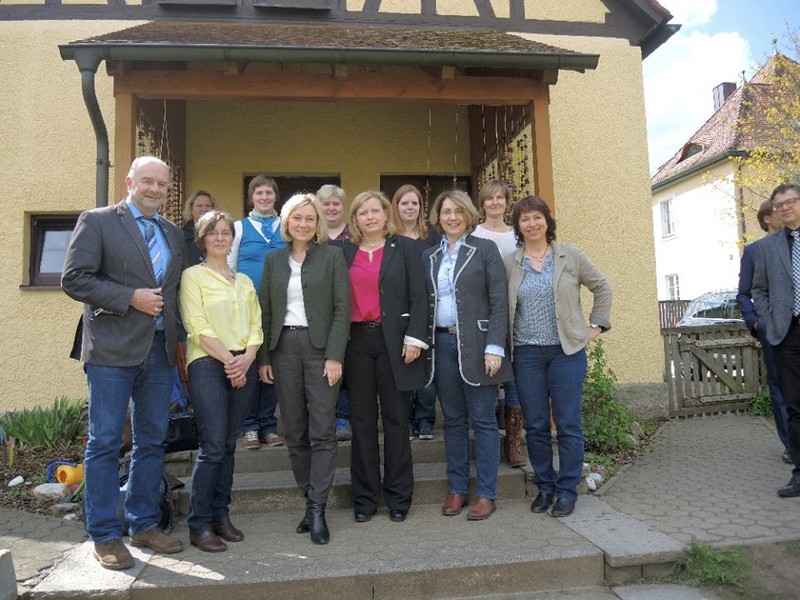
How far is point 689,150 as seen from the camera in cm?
2245

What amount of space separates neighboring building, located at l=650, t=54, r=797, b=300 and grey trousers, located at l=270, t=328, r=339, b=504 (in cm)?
1465

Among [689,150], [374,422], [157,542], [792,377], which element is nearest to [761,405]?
[792,377]

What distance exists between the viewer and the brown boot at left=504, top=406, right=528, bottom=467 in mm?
4273

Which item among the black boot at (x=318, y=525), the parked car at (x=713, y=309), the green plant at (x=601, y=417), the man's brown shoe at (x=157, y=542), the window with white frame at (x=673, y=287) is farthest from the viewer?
the window with white frame at (x=673, y=287)

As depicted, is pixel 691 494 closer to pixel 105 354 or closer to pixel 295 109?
pixel 105 354

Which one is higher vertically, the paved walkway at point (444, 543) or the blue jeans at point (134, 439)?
the blue jeans at point (134, 439)

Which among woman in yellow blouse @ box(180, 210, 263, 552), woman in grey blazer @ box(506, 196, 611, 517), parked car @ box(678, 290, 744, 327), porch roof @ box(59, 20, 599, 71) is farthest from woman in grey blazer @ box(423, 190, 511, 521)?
parked car @ box(678, 290, 744, 327)

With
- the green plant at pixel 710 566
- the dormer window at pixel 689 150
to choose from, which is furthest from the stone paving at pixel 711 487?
the dormer window at pixel 689 150

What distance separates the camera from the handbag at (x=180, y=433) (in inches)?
167

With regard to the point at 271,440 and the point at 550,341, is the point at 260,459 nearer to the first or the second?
the point at 271,440

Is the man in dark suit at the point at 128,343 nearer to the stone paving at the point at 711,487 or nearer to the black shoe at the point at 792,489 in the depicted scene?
the stone paving at the point at 711,487

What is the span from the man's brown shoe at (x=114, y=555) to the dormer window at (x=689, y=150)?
75.1 feet

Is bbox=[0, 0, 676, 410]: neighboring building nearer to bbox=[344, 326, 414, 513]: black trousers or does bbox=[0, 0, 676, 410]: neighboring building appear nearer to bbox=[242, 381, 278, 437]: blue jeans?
bbox=[242, 381, 278, 437]: blue jeans

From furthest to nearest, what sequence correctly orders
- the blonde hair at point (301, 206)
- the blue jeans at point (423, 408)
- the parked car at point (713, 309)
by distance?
the parked car at point (713, 309) < the blue jeans at point (423, 408) < the blonde hair at point (301, 206)
